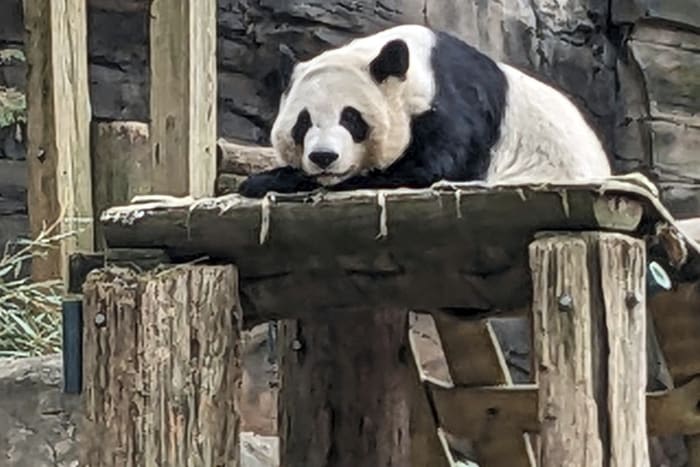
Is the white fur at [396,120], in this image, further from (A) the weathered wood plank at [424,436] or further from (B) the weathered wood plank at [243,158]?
(B) the weathered wood plank at [243,158]

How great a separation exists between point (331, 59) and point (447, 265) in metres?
0.70

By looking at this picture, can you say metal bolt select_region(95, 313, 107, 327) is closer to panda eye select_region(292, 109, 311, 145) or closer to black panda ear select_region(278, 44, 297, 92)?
panda eye select_region(292, 109, 311, 145)

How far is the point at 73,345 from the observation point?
308 centimetres

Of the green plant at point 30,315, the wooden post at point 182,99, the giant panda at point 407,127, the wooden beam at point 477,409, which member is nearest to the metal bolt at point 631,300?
the giant panda at point 407,127

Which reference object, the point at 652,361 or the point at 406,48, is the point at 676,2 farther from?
the point at 406,48

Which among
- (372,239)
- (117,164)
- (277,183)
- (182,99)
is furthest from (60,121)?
(372,239)

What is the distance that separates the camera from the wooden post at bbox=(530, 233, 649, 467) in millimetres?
2668

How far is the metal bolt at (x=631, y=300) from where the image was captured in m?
2.72

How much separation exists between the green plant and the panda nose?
201 cm

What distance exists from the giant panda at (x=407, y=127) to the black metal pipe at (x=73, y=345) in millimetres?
461

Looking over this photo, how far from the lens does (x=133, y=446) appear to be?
293 cm

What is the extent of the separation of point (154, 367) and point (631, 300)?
36.6 inches

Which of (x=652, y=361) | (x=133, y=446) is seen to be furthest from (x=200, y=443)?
(x=652, y=361)

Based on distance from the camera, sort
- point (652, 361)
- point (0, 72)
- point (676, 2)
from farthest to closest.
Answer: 1. point (676, 2)
2. point (652, 361)
3. point (0, 72)
